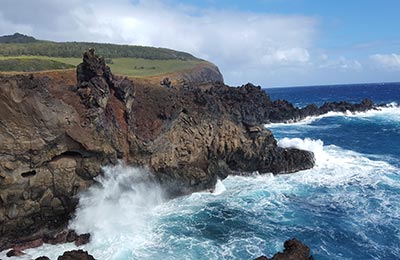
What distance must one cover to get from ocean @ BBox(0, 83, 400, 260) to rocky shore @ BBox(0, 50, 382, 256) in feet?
4.13

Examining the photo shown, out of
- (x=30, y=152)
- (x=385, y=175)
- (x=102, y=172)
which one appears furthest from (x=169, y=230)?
(x=385, y=175)

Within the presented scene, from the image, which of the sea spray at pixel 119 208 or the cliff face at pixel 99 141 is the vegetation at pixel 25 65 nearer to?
the cliff face at pixel 99 141

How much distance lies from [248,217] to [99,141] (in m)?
11.9

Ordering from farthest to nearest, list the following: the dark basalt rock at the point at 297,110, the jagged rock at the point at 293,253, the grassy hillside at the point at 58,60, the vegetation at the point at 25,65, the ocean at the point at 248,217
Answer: the dark basalt rock at the point at 297,110
the grassy hillside at the point at 58,60
the vegetation at the point at 25,65
the ocean at the point at 248,217
the jagged rock at the point at 293,253

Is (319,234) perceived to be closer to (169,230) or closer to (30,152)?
(169,230)

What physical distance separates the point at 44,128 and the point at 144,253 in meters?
10.2

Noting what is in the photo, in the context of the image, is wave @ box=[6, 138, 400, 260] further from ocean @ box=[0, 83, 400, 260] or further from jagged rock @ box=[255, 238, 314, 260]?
jagged rock @ box=[255, 238, 314, 260]

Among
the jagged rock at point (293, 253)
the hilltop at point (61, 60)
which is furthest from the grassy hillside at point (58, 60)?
the jagged rock at point (293, 253)

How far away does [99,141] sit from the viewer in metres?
26.9

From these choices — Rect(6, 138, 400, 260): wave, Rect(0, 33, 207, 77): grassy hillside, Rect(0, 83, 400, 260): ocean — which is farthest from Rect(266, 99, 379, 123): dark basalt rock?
Rect(6, 138, 400, 260): wave

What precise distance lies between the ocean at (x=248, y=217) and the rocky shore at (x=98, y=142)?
4.13 ft

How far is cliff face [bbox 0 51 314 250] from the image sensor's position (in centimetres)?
2325

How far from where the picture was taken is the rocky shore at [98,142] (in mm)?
23219

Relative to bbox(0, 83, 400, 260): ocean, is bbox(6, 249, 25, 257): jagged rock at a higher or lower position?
higher
